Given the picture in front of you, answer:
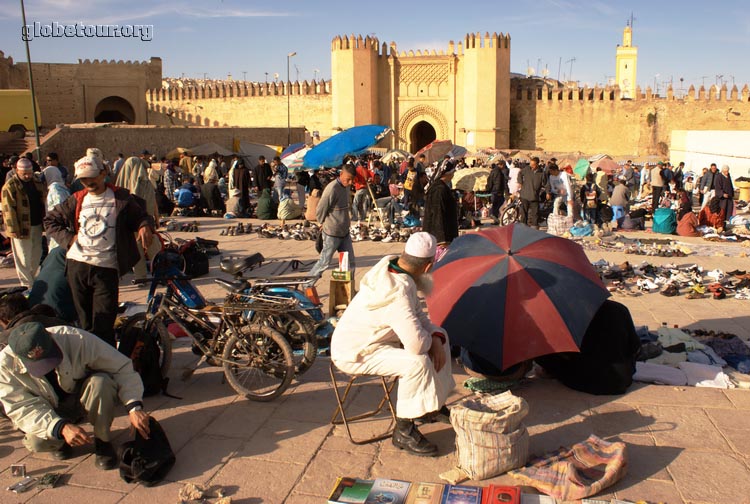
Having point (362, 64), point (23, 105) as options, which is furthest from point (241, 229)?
point (362, 64)

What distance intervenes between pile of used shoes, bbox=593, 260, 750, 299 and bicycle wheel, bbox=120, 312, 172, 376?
4.95 meters

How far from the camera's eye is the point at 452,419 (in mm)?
3105

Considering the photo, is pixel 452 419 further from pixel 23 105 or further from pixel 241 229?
pixel 23 105

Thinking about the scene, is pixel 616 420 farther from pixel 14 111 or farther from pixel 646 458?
pixel 14 111

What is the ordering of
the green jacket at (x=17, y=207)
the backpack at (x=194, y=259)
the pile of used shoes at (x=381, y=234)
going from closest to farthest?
the green jacket at (x=17, y=207) < the backpack at (x=194, y=259) < the pile of used shoes at (x=381, y=234)

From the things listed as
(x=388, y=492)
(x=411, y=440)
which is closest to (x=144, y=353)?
(x=411, y=440)

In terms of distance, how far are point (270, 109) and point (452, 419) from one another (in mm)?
38244

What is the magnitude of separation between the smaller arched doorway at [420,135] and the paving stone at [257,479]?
104 feet

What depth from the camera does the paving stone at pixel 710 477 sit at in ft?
9.45

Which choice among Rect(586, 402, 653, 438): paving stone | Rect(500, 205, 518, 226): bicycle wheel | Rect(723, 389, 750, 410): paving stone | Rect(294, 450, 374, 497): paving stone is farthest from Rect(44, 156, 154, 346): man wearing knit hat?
Rect(500, 205, 518, 226): bicycle wheel

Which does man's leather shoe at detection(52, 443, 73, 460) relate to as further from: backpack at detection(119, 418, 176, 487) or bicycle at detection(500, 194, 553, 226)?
bicycle at detection(500, 194, 553, 226)

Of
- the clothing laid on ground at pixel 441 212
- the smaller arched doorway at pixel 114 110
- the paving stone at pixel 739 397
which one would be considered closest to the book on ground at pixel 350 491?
the paving stone at pixel 739 397

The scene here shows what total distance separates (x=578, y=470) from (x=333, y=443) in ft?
4.21

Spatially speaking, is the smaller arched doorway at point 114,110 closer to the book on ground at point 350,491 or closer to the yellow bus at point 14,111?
the yellow bus at point 14,111
